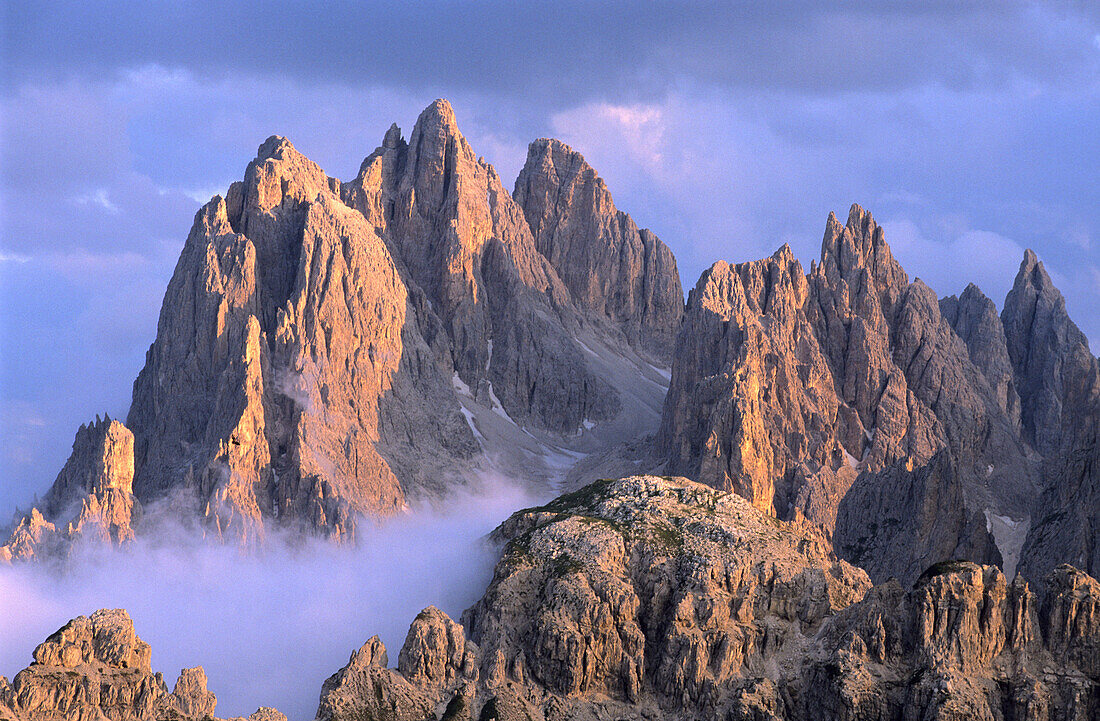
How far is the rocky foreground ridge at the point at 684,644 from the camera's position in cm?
14375

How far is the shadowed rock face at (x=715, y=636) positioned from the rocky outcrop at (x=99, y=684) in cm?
1427

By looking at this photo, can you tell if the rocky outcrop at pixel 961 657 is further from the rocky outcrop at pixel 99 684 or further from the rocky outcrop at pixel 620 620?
the rocky outcrop at pixel 99 684

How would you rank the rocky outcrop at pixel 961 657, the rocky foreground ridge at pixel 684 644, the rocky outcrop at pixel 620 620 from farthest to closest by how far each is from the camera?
the rocky outcrop at pixel 620 620
the rocky foreground ridge at pixel 684 644
the rocky outcrop at pixel 961 657

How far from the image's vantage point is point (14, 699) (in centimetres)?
13725

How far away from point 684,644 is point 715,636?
3.69 meters

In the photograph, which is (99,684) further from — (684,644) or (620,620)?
(684,644)

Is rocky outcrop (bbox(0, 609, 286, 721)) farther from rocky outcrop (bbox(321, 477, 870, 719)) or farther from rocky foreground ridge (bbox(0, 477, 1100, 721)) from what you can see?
rocky outcrop (bbox(321, 477, 870, 719))

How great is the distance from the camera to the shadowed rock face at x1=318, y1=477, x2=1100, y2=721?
478 feet

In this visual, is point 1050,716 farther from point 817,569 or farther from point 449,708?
point 449,708

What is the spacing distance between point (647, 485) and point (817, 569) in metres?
28.3

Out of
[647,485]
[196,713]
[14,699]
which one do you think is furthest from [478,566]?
[14,699]

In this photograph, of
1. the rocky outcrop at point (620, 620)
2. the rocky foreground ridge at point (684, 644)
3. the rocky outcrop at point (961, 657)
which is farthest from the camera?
the rocky outcrop at point (620, 620)

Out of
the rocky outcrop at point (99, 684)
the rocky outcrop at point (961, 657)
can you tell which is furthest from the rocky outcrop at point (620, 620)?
the rocky outcrop at point (99, 684)

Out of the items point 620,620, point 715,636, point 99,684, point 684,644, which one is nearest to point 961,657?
point 715,636
